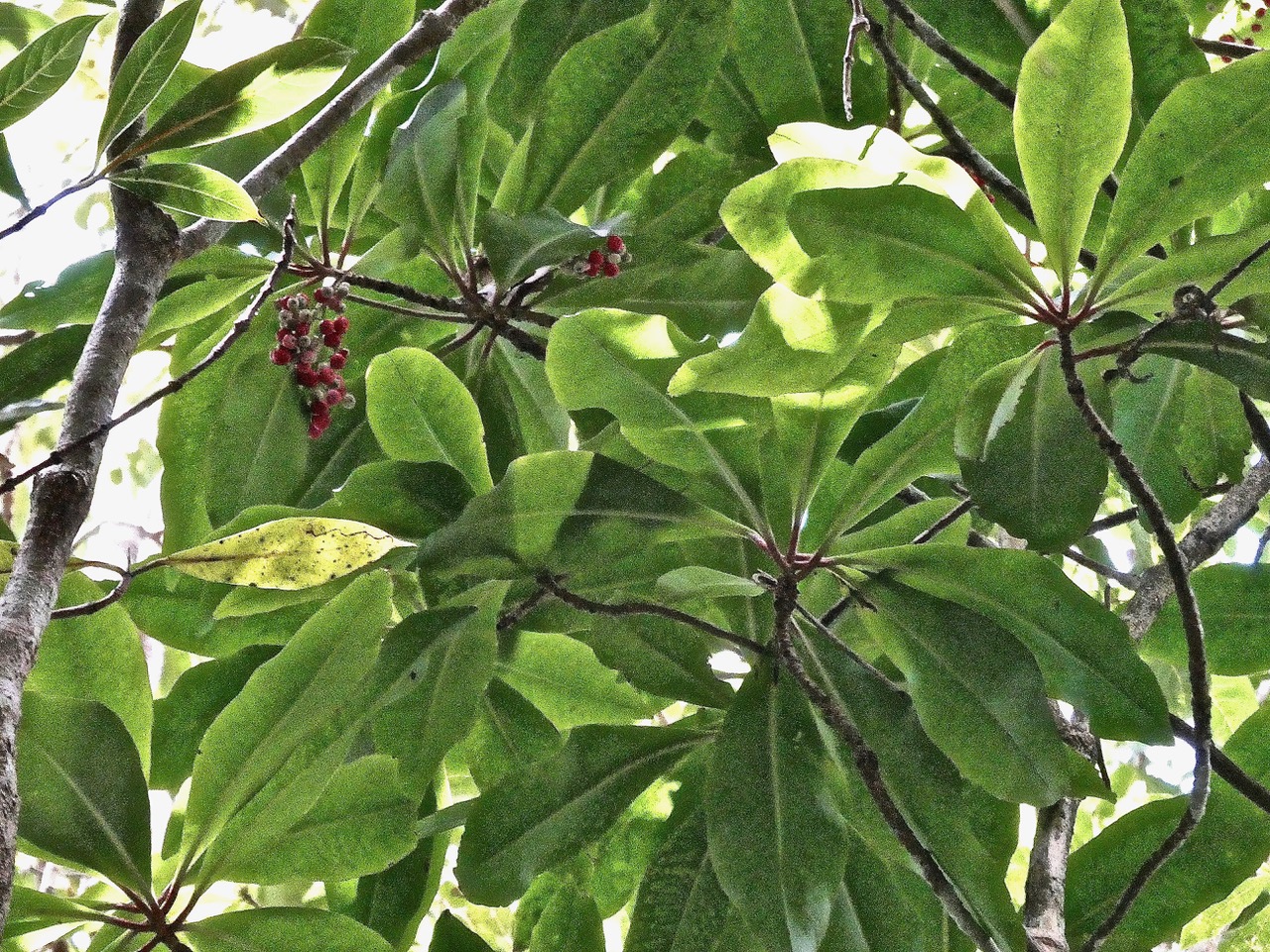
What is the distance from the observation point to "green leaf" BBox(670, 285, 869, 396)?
110 cm

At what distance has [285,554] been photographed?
1141mm

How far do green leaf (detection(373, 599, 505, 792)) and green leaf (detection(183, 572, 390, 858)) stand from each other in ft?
0.15

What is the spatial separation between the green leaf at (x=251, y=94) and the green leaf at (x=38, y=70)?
0.10m

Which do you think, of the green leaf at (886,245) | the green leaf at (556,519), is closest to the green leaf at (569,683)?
the green leaf at (556,519)

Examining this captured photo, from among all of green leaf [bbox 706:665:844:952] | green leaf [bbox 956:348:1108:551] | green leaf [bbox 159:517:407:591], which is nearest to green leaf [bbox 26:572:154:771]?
green leaf [bbox 159:517:407:591]

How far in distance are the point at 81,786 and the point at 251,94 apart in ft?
2.31

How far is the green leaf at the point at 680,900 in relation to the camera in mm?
1310

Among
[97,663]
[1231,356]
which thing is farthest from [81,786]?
[1231,356]

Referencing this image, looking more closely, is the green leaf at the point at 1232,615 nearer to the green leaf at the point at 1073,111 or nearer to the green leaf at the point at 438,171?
the green leaf at the point at 1073,111

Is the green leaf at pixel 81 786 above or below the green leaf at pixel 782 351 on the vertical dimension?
below

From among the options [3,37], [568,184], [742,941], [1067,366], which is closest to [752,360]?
[1067,366]

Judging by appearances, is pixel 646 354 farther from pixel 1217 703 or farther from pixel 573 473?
pixel 1217 703

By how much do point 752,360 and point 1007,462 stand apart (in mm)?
292

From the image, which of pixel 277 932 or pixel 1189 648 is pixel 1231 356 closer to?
pixel 1189 648
